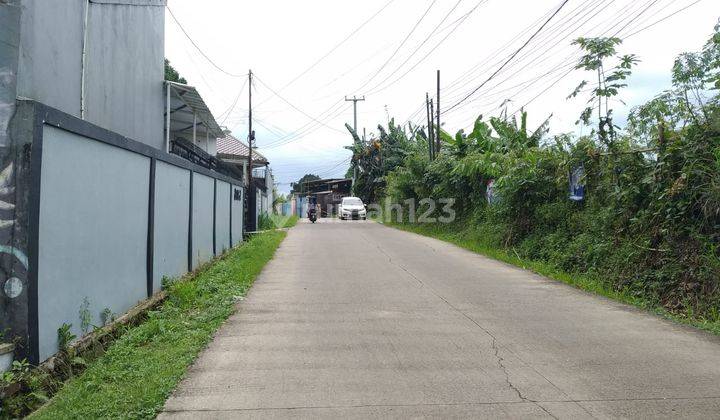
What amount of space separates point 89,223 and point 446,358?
12.9 ft

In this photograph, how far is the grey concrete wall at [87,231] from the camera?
4.96 metres

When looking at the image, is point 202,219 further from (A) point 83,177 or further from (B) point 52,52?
Answer: (A) point 83,177

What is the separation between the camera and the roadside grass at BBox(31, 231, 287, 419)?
4184mm

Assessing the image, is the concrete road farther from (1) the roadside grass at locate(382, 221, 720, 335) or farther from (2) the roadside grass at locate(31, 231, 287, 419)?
(1) the roadside grass at locate(382, 221, 720, 335)

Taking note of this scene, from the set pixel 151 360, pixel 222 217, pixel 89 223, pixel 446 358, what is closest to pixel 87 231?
pixel 89 223

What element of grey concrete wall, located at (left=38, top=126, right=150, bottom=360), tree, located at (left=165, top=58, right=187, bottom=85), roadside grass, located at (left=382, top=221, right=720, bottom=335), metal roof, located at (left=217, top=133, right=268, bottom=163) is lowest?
roadside grass, located at (left=382, top=221, right=720, bottom=335)

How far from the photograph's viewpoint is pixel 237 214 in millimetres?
18500

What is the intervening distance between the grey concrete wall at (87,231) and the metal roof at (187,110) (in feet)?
21.8

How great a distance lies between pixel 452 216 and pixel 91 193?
18253 mm

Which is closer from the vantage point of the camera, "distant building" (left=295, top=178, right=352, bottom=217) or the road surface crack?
the road surface crack

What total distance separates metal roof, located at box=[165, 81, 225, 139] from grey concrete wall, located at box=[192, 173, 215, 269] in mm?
2426

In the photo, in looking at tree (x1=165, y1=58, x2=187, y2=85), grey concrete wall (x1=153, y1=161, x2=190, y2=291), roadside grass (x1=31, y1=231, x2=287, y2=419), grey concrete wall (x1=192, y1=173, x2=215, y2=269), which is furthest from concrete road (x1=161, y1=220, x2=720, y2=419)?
tree (x1=165, y1=58, x2=187, y2=85)

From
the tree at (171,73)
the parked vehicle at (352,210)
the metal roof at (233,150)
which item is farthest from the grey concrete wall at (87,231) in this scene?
the parked vehicle at (352,210)

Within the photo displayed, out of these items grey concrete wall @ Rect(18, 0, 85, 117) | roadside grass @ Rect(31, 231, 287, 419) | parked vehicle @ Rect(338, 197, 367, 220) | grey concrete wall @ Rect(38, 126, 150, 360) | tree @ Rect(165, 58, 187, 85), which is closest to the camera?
roadside grass @ Rect(31, 231, 287, 419)
